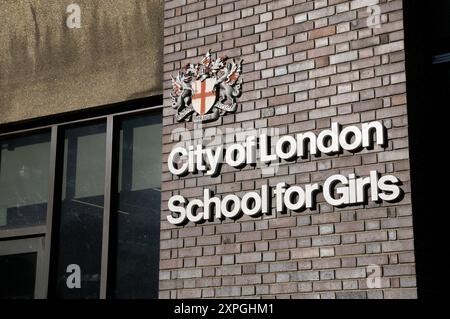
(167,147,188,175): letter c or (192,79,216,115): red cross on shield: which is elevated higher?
(192,79,216,115): red cross on shield

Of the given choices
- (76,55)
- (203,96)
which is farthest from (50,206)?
(203,96)

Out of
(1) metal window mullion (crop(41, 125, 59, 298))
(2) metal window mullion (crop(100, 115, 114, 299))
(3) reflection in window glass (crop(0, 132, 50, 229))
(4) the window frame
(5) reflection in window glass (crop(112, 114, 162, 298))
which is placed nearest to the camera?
(5) reflection in window glass (crop(112, 114, 162, 298))

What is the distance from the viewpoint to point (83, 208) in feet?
26.8

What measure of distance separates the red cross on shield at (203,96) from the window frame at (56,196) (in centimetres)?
56

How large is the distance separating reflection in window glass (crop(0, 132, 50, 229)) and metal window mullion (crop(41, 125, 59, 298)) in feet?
0.37

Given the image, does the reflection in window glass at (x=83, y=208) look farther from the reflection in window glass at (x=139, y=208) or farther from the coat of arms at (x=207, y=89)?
the coat of arms at (x=207, y=89)

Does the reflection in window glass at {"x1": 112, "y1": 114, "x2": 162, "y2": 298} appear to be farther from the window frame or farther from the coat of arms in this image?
the coat of arms

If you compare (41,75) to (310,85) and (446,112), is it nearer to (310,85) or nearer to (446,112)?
(310,85)

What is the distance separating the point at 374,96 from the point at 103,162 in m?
2.76

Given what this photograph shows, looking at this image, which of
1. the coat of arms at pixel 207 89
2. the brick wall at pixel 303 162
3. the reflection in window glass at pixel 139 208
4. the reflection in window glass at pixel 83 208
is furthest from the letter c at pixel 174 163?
the reflection in window glass at pixel 83 208

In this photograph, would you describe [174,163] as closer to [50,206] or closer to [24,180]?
[50,206]

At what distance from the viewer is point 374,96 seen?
6.55m

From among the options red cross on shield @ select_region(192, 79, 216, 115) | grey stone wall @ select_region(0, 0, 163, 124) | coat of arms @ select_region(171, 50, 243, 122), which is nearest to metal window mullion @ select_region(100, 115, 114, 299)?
grey stone wall @ select_region(0, 0, 163, 124)

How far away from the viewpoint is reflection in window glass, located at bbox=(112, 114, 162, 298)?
7.62 metres
